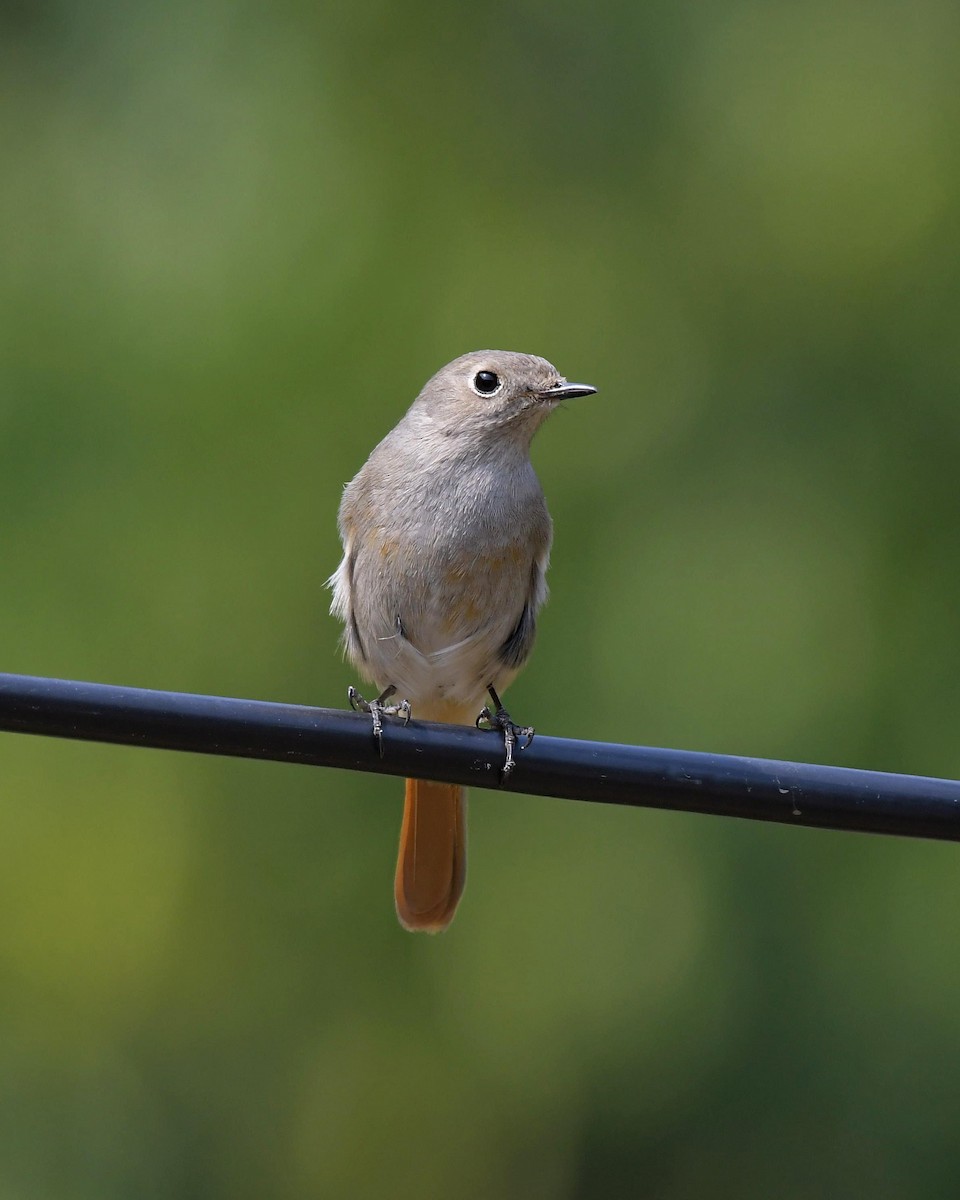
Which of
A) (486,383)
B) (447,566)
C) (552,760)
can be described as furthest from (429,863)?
(552,760)

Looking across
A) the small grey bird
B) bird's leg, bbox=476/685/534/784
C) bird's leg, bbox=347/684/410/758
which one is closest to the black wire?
bird's leg, bbox=476/685/534/784

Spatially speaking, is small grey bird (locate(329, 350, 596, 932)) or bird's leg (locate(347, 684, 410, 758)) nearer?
bird's leg (locate(347, 684, 410, 758))

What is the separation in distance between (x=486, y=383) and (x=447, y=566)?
74 cm

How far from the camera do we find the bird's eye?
17.3 feet

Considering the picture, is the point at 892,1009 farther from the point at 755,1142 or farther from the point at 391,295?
the point at 391,295

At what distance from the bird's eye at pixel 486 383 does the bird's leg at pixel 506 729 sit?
1.02 meters

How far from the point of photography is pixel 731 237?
8.95 metres

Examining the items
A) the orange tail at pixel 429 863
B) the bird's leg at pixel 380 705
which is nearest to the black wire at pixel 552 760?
the bird's leg at pixel 380 705

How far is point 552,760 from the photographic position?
9.71ft

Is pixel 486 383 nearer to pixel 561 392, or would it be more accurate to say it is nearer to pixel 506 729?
pixel 561 392

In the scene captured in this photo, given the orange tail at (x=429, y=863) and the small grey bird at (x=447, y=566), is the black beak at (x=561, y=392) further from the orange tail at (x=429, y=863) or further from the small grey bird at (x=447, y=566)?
the orange tail at (x=429, y=863)

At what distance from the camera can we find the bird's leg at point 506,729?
297cm

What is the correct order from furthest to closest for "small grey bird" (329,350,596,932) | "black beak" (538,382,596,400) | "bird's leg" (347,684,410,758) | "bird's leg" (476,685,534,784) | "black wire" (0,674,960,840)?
1. "black beak" (538,382,596,400)
2. "small grey bird" (329,350,596,932)
3. "bird's leg" (347,684,410,758)
4. "bird's leg" (476,685,534,784)
5. "black wire" (0,674,960,840)

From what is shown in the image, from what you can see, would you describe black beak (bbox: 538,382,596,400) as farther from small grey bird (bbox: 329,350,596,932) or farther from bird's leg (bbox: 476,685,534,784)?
bird's leg (bbox: 476,685,534,784)
